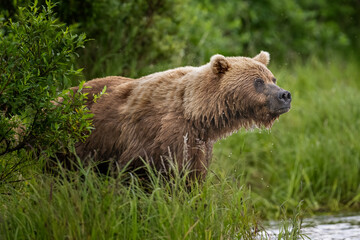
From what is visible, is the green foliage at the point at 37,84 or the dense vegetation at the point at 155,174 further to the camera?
the green foliage at the point at 37,84

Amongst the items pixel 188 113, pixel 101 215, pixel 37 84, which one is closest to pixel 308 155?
pixel 188 113

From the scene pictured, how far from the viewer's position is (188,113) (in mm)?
5293

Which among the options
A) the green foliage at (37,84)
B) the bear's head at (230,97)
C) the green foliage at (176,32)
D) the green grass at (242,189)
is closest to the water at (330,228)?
the green grass at (242,189)

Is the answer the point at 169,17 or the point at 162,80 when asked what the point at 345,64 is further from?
the point at 162,80

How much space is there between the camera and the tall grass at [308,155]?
8.34 m

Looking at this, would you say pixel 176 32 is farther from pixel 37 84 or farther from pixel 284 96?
pixel 37 84

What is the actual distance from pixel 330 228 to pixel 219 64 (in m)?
2.54

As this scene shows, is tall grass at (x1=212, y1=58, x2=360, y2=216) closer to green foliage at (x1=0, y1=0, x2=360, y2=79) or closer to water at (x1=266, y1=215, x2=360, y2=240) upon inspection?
water at (x1=266, y1=215, x2=360, y2=240)

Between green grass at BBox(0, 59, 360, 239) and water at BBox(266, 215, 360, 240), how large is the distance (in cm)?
22

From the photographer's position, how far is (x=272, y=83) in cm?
547

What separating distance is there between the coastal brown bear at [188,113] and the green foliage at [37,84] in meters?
0.49

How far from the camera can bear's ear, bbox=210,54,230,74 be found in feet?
17.6

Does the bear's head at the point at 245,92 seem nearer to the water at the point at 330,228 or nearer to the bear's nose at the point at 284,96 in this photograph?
the bear's nose at the point at 284,96

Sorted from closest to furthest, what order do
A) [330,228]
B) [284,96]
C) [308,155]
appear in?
[284,96] < [330,228] < [308,155]
